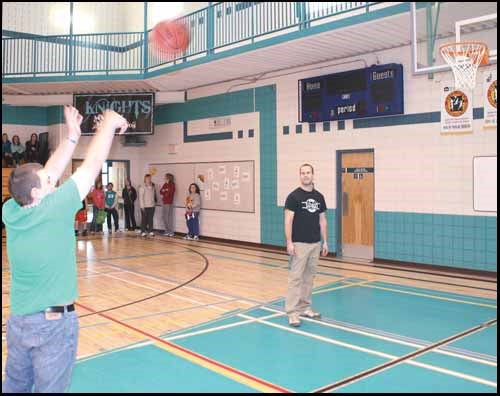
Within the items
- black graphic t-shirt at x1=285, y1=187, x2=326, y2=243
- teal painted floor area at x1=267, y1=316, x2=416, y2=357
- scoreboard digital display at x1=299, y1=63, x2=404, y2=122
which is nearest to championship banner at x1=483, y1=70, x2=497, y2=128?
scoreboard digital display at x1=299, y1=63, x2=404, y2=122

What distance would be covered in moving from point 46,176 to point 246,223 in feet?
40.1

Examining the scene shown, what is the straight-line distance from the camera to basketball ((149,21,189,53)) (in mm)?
14266

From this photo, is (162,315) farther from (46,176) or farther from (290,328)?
(46,176)

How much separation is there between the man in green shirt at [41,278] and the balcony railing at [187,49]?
804 cm

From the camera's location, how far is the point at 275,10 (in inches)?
487

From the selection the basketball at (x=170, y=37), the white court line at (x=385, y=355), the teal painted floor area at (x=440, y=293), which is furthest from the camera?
the basketball at (x=170, y=37)

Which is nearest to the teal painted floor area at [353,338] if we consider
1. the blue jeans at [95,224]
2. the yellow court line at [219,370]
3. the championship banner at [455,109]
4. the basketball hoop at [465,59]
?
the yellow court line at [219,370]

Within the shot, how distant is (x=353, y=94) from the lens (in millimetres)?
11828

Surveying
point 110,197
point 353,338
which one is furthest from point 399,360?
point 110,197

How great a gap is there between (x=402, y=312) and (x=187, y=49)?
1003cm

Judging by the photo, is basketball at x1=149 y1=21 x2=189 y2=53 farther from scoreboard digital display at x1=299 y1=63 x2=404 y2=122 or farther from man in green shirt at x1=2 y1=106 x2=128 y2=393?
man in green shirt at x1=2 y1=106 x2=128 y2=393

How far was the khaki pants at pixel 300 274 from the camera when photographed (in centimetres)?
664

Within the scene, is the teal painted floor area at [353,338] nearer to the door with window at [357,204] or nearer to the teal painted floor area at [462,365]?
the teal painted floor area at [462,365]

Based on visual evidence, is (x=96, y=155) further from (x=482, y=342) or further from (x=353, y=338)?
(x=482, y=342)
